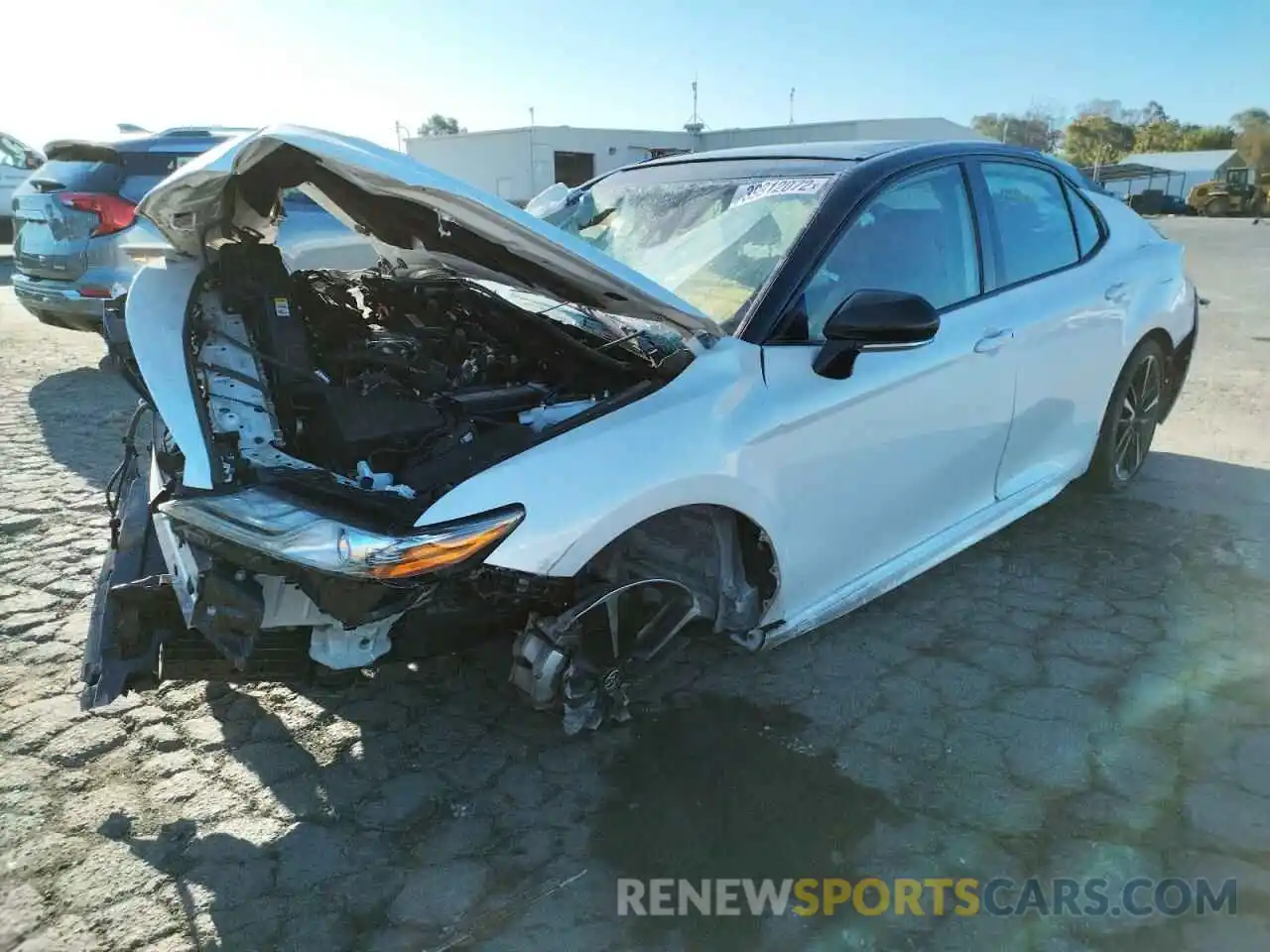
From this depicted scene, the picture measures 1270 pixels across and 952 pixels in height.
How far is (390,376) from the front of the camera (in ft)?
9.38

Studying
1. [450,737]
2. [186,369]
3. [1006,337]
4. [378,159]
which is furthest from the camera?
[1006,337]

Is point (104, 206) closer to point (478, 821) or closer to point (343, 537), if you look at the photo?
point (343, 537)

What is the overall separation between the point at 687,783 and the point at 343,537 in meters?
1.28

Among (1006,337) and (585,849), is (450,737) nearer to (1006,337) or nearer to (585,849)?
(585,849)

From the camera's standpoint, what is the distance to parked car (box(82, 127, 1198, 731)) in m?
2.29

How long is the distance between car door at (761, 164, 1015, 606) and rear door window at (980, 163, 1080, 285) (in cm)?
23

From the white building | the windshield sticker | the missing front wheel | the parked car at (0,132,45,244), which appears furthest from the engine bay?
the white building

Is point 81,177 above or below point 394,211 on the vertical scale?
above

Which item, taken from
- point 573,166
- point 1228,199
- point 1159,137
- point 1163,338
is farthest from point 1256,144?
point 1163,338

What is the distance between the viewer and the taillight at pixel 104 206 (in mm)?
6531

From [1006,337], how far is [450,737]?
8.12 feet

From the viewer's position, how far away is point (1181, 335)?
15.3ft

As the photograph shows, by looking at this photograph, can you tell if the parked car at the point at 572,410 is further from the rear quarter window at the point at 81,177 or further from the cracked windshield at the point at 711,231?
the rear quarter window at the point at 81,177

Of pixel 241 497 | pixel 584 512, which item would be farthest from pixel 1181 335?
pixel 241 497
